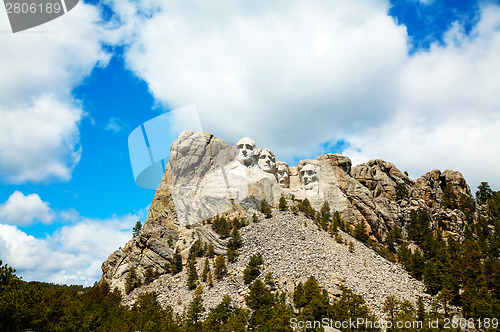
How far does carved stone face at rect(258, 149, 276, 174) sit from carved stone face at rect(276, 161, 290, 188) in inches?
127

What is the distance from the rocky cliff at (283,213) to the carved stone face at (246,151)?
0.22 m

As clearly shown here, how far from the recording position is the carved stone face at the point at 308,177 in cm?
8400

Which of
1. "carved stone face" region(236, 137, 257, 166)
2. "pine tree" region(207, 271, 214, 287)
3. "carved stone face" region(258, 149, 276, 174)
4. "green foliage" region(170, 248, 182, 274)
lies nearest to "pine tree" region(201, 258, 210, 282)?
"pine tree" region(207, 271, 214, 287)

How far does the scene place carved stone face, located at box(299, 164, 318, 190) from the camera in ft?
276

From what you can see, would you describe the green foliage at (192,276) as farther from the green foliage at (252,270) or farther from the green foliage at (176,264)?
the green foliage at (252,270)

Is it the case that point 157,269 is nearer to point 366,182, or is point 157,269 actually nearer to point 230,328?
point 230,328

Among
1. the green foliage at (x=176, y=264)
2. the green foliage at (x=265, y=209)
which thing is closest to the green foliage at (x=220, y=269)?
the green foliage at (x=176, y=264)

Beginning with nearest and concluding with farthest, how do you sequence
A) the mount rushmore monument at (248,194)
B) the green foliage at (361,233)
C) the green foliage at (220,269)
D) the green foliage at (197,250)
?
the green foliage at (220,269) → the green foliage at (197,250) → the mount rushmore monument at (248,194) → the green foliage at (361,233)

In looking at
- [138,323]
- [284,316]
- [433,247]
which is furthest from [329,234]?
[138,323]

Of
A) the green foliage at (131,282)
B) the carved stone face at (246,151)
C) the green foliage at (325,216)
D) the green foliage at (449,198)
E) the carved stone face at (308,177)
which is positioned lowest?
the green foliage at (131,282)

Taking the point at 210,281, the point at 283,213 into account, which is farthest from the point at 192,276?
the point at 283,213

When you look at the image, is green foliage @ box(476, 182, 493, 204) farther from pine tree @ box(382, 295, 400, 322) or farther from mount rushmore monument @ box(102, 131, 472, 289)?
pine tree @ box(382, 295, 400, 322)

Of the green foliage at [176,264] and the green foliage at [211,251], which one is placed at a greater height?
the green foliage at [211,251]

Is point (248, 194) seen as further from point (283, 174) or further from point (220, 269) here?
point (220, 269)
